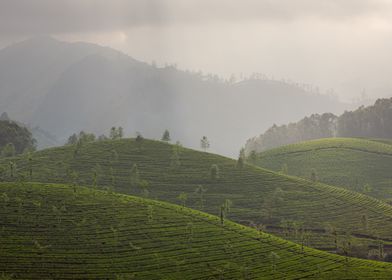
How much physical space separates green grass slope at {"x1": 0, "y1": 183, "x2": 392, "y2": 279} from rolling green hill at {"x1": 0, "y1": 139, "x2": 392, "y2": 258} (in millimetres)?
17163

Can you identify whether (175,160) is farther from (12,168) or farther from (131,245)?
(131,245)

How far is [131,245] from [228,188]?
197 ft

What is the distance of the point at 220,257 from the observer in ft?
310

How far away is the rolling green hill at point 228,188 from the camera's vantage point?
128750 millimetres

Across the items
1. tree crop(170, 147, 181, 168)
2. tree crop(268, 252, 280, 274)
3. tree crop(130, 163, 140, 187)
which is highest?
tree crop(170, 147, 181, 168)

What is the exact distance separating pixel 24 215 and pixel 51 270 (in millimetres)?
18999

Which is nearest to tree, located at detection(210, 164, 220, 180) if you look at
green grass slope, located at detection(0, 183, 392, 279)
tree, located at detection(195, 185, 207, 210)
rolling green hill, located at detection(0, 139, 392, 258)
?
rolling green hill, located at detection(0, 139, 392, 258)

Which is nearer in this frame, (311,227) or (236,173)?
(311,227)

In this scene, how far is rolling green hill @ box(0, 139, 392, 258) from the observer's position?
129m

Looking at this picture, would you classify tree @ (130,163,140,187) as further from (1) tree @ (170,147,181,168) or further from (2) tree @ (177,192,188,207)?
(2) tree @ (177,192,188,207)

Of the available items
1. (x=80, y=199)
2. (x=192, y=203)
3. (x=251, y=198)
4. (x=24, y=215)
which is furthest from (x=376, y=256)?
(x=24, y=215)

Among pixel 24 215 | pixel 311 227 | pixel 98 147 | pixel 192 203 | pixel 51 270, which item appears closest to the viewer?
pixel 51 270

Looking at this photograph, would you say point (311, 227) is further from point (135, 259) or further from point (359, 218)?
point (135, 259)

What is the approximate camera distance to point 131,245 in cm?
9406
